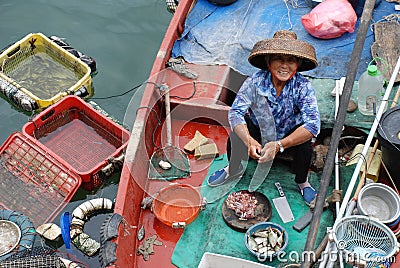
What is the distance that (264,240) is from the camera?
409 cm

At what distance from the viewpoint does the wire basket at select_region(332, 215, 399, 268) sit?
3635mm

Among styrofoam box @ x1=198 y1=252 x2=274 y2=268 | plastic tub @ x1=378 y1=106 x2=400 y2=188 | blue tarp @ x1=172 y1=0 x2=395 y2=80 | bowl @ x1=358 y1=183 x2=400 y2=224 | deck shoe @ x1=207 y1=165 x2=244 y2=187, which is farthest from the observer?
blue tarp @ x1=172 y1=0 x2=395 y2=80

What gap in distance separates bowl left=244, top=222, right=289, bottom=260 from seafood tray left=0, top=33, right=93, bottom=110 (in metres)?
2.75

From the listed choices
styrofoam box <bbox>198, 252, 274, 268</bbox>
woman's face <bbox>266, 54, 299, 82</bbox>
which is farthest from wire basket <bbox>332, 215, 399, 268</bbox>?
woman's face <bbox>266, 54, 299, 82</bbox>

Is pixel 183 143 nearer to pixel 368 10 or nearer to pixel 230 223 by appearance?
pixel 230 223

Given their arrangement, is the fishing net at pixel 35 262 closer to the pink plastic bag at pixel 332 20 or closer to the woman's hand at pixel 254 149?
the woman's hand at pixel 254 149

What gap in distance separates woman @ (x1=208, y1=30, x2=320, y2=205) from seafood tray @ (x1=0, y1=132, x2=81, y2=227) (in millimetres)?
1748

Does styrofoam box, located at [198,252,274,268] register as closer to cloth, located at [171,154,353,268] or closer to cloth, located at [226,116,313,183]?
cloth, located at [171,154,353,268]

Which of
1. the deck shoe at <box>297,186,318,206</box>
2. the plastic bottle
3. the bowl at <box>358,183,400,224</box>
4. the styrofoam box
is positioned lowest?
the styrofoam box

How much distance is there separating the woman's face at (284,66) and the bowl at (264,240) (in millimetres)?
1074

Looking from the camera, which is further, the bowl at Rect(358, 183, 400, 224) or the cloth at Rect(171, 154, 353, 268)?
the cloth at Rect(171, 154, 353, 268)

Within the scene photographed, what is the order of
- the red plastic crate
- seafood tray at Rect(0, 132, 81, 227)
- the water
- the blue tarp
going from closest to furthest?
seafood tray at Rect(0, 132, 81, 227) < the blue tarp < the red plastic crate < the water

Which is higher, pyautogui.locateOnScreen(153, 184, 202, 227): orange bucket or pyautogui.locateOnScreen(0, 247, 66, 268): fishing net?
pyautogui.locateOnScreen(153, 184, 202, 227): orange bucket

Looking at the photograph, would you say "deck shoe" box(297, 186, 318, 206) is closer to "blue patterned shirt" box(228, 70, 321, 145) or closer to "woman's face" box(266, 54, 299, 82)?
"blue patterned shirt" box(228, 70, 321, 145)
